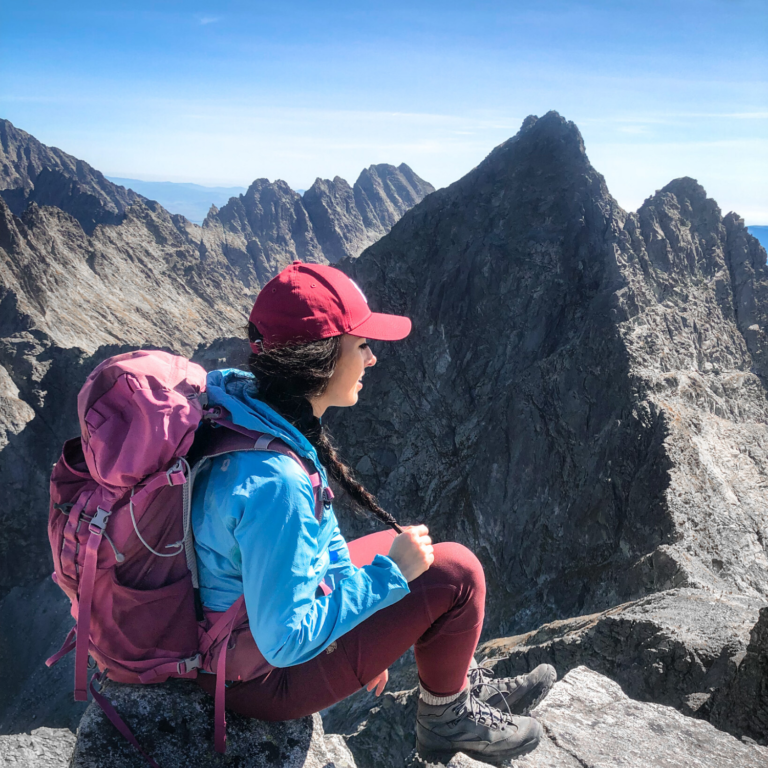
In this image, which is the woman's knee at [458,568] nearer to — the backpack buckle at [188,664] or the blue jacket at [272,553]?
the blue jacket at [272,553]

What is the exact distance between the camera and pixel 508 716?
13.1 feet

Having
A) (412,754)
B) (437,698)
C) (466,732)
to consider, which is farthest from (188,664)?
(412,754)

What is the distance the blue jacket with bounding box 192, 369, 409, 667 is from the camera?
2445mm

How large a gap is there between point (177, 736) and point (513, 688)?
97.3 inches

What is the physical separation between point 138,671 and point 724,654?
623 centimetres

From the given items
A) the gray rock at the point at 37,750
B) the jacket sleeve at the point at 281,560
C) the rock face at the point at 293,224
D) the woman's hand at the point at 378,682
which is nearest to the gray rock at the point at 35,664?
the gray rock at the point at 37,750

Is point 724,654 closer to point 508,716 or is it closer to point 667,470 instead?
point 508,716

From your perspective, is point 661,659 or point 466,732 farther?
point 661,659

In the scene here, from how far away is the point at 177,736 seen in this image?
3.24 meters

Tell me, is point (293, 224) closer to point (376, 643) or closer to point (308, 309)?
point (308, 309)

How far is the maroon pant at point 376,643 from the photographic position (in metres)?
3.20

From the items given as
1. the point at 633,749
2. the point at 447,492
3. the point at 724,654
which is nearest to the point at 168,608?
the point at 633,749

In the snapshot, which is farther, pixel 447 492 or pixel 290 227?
pixel 290 227

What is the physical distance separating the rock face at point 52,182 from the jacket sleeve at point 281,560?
127564 millimetres
